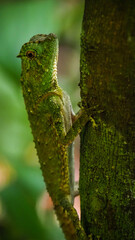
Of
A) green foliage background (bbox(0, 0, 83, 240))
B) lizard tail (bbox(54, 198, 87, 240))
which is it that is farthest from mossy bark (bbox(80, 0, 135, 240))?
green foliage background (bbox(0, 0, 83, 240))

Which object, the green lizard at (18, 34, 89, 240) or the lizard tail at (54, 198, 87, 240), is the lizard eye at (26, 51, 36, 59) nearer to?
the green lizard at (18, 34, 89, 240)

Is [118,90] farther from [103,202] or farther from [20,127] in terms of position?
[20,127]

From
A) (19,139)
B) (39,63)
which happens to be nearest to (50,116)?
(39,63)

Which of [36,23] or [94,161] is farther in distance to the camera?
[36,23]

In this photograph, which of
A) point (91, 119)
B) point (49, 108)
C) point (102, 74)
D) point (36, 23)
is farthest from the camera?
point (36, 23)

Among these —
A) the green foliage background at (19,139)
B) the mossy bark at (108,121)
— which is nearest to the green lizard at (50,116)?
the mossy bark at (108,121)

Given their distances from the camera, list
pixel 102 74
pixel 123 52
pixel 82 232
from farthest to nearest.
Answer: pixel 82 232
pixel 102 74
pixel 123 52

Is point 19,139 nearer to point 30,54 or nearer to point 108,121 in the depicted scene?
point 30,54

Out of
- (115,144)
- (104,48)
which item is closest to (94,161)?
(115,144)
